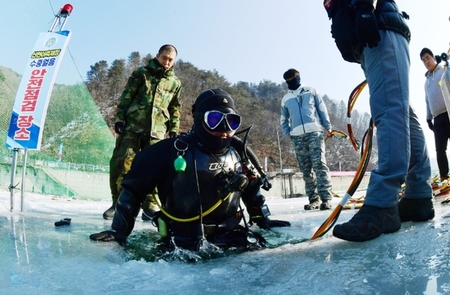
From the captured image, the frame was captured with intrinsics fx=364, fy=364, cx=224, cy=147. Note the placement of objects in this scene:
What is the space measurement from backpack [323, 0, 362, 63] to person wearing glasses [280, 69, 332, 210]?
246 cm

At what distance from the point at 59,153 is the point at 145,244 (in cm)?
752

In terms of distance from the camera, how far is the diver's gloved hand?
1.84 meters

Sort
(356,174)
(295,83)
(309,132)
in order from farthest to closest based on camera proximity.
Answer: (295,83) < (309,132) < (356,174)

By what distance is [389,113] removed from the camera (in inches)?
70.2

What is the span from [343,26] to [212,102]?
0.82 m

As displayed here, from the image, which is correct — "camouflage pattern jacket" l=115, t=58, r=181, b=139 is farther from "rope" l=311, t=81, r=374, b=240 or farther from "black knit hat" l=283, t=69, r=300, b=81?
"rope" l=311, t=81, r=374, b=240

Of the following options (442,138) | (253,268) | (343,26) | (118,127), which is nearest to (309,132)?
(442,138)

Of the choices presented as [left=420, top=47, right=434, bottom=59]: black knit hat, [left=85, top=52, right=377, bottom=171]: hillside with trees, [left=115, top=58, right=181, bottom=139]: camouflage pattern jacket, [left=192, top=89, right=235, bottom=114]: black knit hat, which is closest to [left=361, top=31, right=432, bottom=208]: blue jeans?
[left=192, top=89, right=235, bottom=114]: black knit hat

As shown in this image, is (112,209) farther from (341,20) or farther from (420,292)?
(420,292)

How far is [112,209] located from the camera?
3.62 metres

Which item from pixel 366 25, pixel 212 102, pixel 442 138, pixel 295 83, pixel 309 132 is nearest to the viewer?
pixel 366 25

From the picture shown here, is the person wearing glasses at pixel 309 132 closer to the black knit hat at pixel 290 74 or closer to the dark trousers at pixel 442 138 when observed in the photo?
the black knit hat at pixel 290 74

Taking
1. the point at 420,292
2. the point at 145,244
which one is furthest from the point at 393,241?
the point at 145,244

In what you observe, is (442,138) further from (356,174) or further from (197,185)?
(197,185)
